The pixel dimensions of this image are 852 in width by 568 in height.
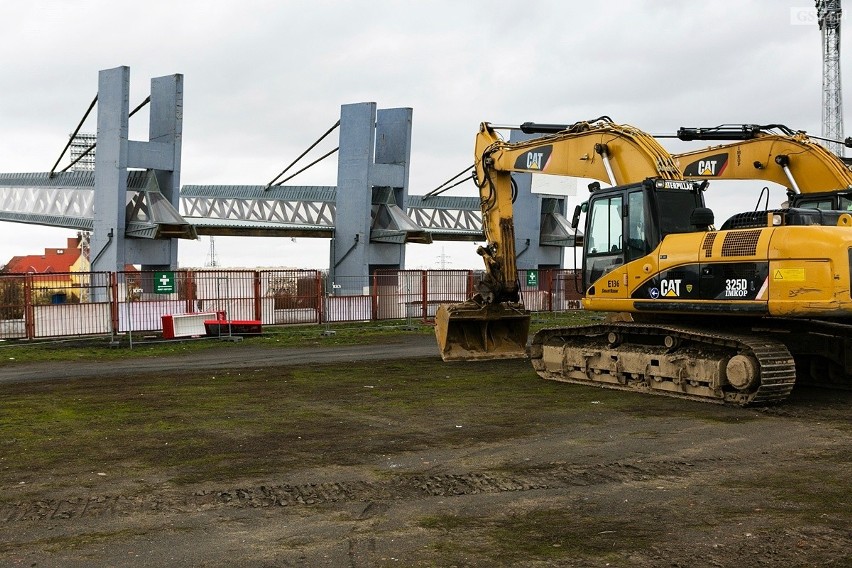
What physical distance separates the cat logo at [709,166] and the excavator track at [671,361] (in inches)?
235

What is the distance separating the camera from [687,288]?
45.5ft

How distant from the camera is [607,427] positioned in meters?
11.6

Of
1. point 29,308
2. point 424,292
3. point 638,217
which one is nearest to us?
point 638,217

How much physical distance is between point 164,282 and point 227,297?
262 cm

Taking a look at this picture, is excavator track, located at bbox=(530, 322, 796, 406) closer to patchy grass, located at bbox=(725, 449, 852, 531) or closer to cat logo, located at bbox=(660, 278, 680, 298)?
cat logo, located at bbox=(660, 278, 680, 298)

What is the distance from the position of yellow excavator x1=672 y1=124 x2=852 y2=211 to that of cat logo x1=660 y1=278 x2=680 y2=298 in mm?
4224

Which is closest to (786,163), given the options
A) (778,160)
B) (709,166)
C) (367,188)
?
(778,160)

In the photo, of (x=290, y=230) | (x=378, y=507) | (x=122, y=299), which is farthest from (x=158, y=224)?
(x=378, y=507)

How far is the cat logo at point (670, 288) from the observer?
1405 cm

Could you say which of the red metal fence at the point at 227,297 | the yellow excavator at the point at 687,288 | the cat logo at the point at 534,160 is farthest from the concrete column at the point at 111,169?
the yellow excavator at the point at 687,288

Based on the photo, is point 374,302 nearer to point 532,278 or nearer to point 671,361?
point 532,278

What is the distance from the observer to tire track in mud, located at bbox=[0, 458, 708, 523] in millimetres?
7891

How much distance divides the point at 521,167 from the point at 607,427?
7.94m

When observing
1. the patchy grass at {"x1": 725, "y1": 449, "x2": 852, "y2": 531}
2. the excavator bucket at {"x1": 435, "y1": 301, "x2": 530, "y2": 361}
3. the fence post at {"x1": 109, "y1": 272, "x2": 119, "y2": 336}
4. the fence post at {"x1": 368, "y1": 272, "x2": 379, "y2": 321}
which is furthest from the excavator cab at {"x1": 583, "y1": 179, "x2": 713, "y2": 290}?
the fence post at {"x1": 368, "y1": 272, "x2": 379, "y2": 321}
